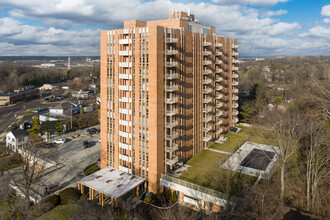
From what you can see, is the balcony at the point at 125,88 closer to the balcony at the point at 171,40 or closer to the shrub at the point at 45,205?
the balcony at the point at 171,40

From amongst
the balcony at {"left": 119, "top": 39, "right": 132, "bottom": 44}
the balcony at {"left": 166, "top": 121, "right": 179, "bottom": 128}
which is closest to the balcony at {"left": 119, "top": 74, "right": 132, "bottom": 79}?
the balcony at {"left": 119, "top": 39, "right": 132, "bottom": 44}

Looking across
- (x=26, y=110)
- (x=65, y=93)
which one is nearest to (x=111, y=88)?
(x=26, y=110)

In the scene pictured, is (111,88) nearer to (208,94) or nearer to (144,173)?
(144,173)

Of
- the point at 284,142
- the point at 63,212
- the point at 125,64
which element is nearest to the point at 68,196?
the point at 63,212

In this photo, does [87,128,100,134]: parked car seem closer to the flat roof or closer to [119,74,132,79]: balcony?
the flat roof

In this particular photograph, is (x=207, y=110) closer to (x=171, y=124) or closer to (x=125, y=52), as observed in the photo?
(x=171, y=124)

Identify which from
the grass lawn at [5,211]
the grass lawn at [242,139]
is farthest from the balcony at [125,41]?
the grass lawn at [5,211]

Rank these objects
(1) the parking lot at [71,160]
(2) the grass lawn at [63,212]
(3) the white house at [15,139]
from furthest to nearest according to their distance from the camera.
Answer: (3) the white house at [15,139] < (1) the parking lot at [71,160] < (2) the grass lawn at [63,212]
